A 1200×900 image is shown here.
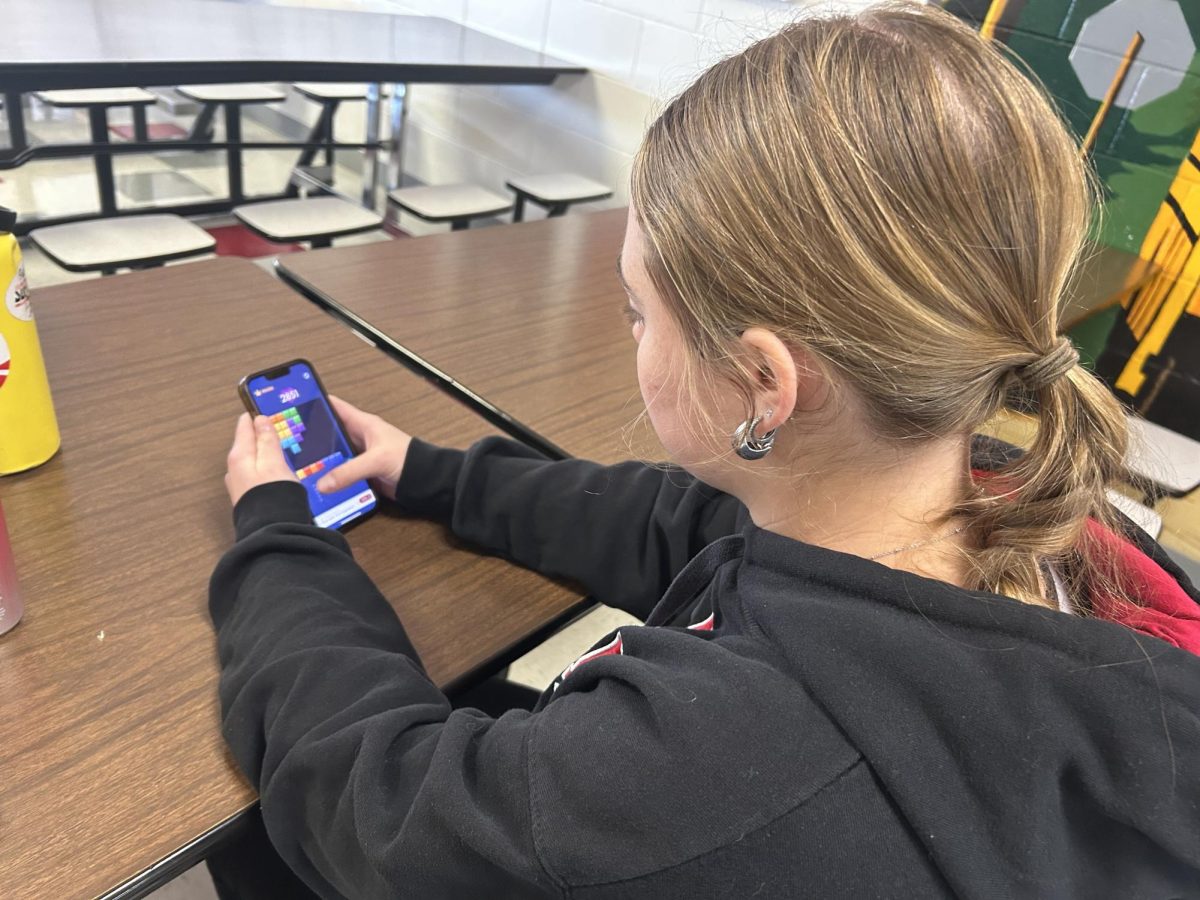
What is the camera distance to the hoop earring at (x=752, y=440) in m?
0.49

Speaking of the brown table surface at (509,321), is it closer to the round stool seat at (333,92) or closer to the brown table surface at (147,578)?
the brown table surface at (147,578)

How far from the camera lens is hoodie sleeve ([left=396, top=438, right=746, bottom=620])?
756 millimetres

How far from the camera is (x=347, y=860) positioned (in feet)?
1.57

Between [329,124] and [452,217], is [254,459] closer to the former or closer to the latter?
[452,217]

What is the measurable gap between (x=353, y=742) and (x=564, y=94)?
9.16 feet

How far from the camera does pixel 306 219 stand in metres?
2.07

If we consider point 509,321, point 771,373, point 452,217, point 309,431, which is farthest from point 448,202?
point 771,373

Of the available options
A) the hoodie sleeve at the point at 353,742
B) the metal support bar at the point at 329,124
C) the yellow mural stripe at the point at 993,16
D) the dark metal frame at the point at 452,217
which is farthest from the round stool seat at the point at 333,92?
the hoodie sleeve at the point at 353,742

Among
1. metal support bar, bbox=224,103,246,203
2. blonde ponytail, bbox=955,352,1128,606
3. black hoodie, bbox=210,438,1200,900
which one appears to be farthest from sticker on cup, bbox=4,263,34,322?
metal support bar, bbox=224,103,246,203

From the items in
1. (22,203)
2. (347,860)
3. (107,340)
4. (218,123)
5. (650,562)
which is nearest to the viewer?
(347,860)

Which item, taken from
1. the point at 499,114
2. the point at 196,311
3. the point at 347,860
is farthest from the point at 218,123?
the point at 347,860

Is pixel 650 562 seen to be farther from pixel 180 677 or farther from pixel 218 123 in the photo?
pixel 218 123

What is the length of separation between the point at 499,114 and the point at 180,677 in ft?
9.69

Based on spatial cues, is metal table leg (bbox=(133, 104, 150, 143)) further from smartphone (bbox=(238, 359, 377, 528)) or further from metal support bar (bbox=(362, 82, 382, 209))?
smartphone (bbox=(238, 359, 377, 528))
